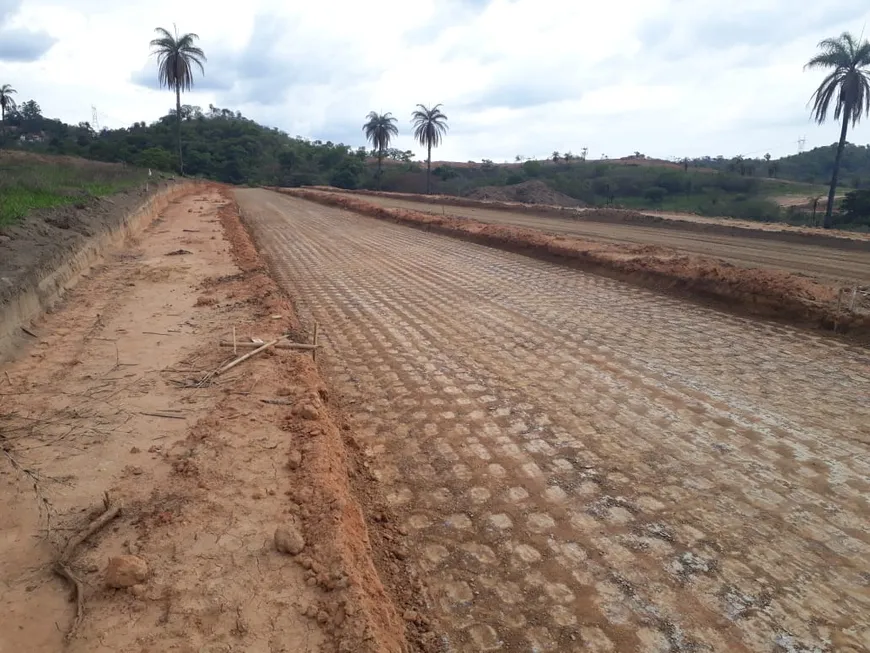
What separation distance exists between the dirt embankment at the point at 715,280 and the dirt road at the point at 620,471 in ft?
1.86

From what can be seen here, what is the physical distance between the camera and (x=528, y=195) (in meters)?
45.1

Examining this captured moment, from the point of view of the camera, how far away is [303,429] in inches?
154

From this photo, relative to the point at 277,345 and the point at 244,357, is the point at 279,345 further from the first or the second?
the point at 244,357

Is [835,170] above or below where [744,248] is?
above

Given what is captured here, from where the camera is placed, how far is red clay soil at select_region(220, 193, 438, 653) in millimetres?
2300

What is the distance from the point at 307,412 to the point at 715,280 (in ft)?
23.9

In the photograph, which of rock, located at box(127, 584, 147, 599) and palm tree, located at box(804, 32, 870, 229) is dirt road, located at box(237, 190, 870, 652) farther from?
palm tree, located at box(804, 32, 870, 229)

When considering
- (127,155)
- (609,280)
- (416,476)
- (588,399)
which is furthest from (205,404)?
(127,155)

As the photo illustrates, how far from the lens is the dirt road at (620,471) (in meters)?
2.57

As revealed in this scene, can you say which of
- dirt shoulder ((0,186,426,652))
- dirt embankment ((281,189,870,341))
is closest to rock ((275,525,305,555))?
dirt shoulder ((0,186,426,652))

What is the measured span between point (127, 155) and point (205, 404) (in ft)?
194

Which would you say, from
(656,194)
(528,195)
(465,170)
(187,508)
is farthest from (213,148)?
(187,508)

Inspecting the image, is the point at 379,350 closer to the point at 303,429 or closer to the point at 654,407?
the point at 303,429

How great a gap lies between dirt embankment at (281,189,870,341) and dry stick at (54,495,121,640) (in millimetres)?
7831
